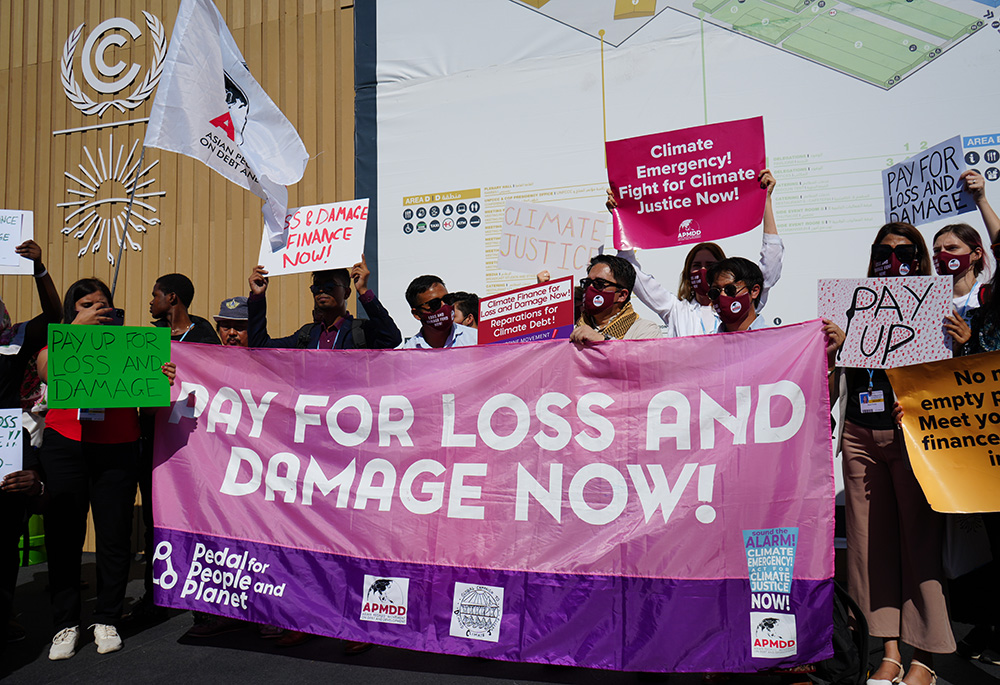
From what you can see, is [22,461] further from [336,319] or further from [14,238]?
[336,319]

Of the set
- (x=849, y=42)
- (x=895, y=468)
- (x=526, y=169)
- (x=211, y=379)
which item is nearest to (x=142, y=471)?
(x=211, y=379)

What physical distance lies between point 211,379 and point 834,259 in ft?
13.6

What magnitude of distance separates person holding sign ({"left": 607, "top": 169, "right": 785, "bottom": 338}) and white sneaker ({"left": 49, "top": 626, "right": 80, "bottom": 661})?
11.8 feet

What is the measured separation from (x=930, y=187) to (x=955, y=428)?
1444mm

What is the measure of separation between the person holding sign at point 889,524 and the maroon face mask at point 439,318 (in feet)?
6.53

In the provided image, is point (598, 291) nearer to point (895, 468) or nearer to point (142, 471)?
point (895, 468)

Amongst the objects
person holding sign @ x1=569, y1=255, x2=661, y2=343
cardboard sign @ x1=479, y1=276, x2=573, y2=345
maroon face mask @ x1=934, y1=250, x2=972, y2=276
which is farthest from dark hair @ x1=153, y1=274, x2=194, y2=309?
maroon face mask @ x1=934, y1=250, x2=972, y2=276

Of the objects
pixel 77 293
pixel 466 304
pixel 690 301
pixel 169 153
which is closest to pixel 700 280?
pixel 690 301

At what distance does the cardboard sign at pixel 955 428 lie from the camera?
3006 mm

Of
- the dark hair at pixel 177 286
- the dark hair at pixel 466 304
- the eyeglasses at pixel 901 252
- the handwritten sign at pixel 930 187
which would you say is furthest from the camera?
the dark hair at pixel 466 304

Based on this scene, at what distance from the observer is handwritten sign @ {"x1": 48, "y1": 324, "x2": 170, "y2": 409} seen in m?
3.78

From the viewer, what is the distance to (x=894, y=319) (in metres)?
3.18

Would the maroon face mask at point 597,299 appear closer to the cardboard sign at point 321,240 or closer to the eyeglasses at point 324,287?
the cardboard sign at point 321,240

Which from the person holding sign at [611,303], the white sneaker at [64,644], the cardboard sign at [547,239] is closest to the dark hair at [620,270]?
the person holding sign at [611,303]
